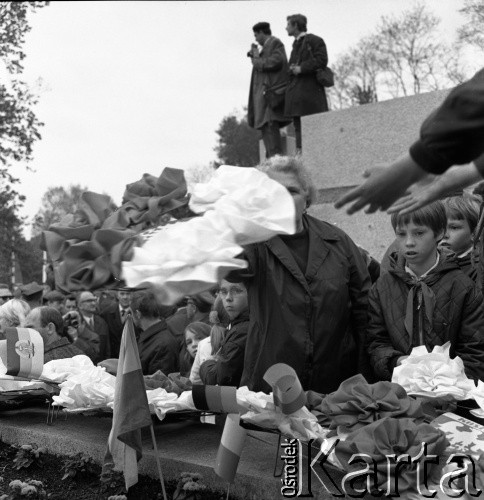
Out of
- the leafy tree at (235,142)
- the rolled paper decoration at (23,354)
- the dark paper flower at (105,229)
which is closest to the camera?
the dark paper flower at (105,229)

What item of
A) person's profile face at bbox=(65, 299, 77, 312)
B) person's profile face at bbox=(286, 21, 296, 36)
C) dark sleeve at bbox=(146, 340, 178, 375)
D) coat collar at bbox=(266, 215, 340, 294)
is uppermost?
person's profile face at bbox=(286, 21, 296, 36)

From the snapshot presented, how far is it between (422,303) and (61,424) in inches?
79.9

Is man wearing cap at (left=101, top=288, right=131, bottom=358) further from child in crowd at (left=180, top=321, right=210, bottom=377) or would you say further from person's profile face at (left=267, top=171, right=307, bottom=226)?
person's profile face at (left=267, top=171, right=307, bottom=226)

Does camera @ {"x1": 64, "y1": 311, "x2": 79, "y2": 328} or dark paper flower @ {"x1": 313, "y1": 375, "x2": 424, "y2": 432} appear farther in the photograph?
camera @ {"x1": 64, "y1": 311, "x2": 79, "y2": 328}

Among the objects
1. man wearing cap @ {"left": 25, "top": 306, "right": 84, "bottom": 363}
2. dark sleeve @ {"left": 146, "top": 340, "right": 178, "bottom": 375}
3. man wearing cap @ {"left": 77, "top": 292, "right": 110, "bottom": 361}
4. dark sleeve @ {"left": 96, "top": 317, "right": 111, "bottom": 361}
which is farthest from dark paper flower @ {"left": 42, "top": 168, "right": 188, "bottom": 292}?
dark sleeve @ {"left": 96, "top": 317, "right": 111, "bottom": 361}

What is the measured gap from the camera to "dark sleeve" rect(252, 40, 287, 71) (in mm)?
10148

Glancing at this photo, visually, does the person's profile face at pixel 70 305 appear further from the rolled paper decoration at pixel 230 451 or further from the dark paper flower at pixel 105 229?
the rolled paper decoration at pixel 230 451

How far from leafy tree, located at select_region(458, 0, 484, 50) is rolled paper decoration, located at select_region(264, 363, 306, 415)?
11038 mm

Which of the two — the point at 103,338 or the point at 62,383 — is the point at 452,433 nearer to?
the point at 62,383

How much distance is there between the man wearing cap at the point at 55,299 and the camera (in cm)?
989

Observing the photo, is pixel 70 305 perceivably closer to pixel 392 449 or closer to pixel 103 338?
pixel 103 338

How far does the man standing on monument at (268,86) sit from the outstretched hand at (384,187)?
8.18m

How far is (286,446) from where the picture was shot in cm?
302

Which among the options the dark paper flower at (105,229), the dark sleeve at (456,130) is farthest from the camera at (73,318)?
the dark sleeve at (456,130)
